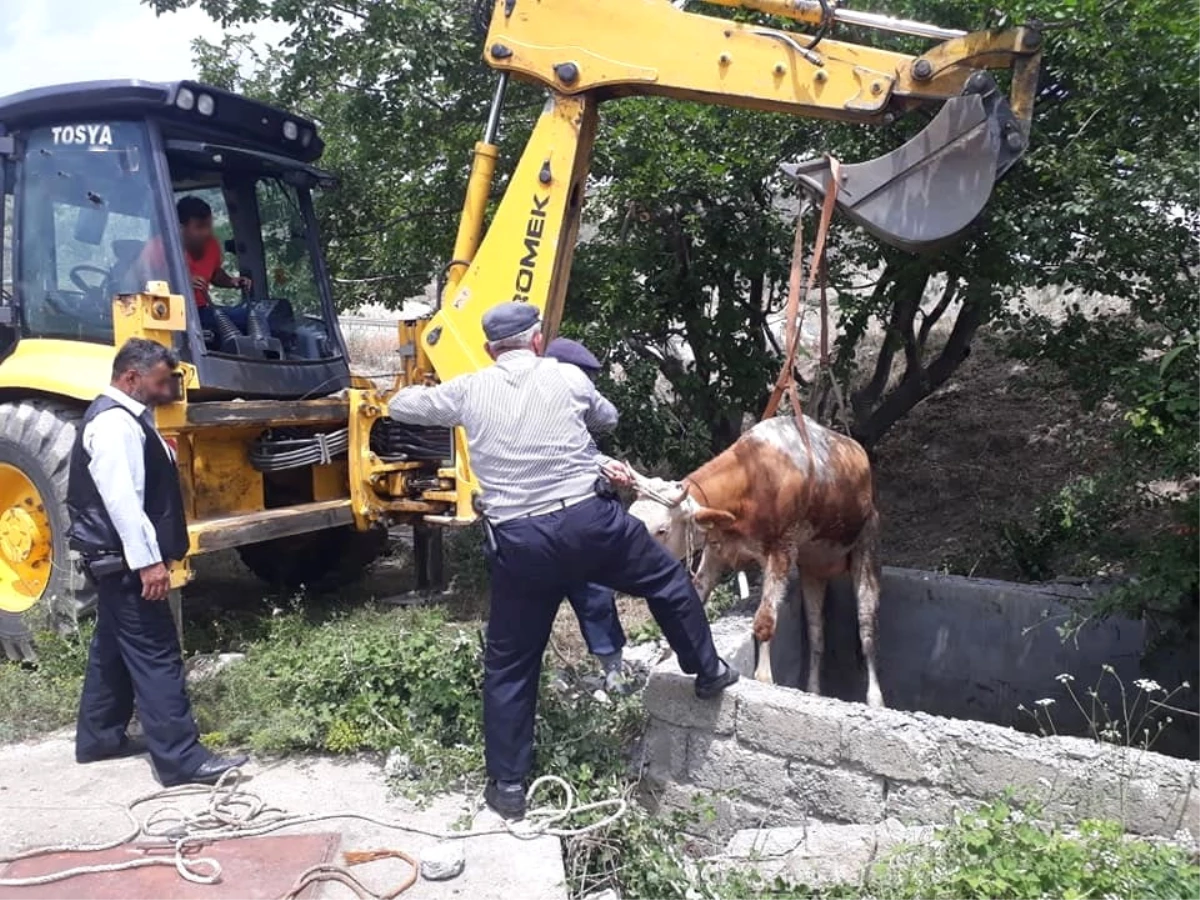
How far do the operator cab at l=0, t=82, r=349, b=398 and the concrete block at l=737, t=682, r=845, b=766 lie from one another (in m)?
3.19

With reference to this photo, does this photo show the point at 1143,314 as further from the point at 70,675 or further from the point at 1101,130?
the point at 70,675

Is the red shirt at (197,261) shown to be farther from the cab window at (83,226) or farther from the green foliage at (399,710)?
the green foliage at (399,710)

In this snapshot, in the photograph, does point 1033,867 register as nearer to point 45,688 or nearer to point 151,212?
point 45,688

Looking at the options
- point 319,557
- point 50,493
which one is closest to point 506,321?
point 50,493

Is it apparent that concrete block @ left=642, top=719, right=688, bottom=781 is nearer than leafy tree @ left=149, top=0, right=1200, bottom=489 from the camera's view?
Yes

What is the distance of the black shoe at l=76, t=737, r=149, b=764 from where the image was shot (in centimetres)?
436

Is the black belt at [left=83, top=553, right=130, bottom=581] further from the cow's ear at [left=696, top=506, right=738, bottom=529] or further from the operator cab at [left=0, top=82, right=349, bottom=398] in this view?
the cow's ear at [left=696, top=506, right=738, bottom=529]

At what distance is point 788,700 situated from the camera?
13.6ft

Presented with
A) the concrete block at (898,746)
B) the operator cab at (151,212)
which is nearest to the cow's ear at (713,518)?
the concrete block at (898,746)

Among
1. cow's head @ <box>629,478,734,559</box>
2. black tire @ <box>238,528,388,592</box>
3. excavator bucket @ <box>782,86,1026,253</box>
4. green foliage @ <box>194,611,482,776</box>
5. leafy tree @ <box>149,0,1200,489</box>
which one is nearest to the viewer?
green foliage @ <box>194,611,482,776</box>

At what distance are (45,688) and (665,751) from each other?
308 centimetres

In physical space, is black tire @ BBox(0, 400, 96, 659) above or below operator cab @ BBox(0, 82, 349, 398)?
below

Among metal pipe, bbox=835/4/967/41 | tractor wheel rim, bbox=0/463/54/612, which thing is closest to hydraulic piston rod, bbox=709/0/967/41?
metal pipe, bbox=835/4/967/41

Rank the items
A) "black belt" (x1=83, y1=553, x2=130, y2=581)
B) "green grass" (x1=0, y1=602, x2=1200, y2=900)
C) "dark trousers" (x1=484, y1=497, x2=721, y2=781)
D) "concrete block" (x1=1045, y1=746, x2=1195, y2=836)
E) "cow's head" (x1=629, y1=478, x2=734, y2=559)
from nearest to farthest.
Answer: "green grass" (x1=0, y1=602, x2=1200, y2=900) < "concrete block" (x1=1045, y1=746, x2=1195, y2=836) < "dark trousers" (x1=484, y1=497, x2=721, y2=781) < "black belt" (x1=83, y1=553, x2=130, y2=581) < "cow's head" (x1=629, y1=478, x2=734, y2=559)
